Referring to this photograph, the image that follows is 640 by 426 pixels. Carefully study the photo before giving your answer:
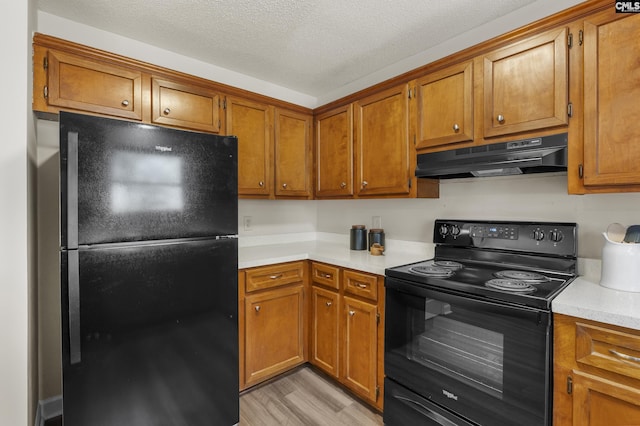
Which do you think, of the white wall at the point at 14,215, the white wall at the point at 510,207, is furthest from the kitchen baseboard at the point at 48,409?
the white wall at the point at 510,207

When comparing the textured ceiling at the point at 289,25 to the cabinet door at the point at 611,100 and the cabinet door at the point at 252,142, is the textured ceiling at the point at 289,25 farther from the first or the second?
the cabinet door at the point at 611,100

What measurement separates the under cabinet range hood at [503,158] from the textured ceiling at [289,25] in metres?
0.86

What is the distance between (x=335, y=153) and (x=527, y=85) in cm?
143

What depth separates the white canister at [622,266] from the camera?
130cm

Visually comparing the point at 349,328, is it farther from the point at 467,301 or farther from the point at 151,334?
the point at 151,334

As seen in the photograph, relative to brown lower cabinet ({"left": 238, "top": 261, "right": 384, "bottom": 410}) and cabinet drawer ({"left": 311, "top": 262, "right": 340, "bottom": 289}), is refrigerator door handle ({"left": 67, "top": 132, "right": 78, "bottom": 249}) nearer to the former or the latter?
brown lower cabinet ({"left": 238, "top": 261, "right": 384, "bottom": 410})

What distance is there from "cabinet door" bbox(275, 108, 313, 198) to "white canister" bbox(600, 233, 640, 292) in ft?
6.80

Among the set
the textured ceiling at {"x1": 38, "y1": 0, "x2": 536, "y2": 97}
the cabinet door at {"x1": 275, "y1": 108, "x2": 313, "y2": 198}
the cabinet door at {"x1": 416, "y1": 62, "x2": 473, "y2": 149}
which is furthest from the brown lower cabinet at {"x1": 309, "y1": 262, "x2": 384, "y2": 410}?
the textured ceiling at {"x1": 38, "y1": 0, "x2": 536, "y2": 97}

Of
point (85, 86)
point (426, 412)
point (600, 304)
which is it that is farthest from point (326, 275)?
point (85, 86)

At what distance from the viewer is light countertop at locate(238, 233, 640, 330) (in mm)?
1130

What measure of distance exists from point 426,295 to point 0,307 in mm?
1984

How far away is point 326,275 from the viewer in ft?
7.39

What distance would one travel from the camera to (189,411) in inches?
64.7

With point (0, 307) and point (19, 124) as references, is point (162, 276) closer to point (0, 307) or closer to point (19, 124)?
point (0, 307)
